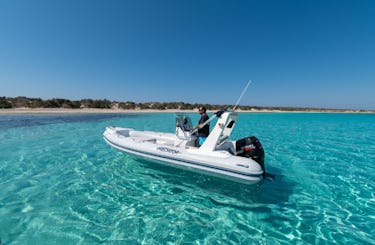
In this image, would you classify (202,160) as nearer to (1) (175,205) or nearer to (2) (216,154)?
(2) (216,154)

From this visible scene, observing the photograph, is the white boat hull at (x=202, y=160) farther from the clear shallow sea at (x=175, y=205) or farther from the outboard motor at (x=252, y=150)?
the clear shallow sea at (x=175, y=205)

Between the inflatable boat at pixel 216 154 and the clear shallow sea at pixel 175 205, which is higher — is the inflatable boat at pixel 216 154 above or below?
above

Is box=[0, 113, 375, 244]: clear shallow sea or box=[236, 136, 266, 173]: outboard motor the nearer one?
box=[0, 113, 375, 244]: clear shallow sea

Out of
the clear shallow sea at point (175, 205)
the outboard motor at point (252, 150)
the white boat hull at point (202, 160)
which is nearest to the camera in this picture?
the clear shallow sea at point (175, 205)

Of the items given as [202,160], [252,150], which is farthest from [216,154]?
[252,150]

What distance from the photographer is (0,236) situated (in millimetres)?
2793

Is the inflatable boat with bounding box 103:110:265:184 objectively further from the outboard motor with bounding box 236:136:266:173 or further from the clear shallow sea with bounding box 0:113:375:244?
the clear shallow sea with bounding box 0:113:375:244

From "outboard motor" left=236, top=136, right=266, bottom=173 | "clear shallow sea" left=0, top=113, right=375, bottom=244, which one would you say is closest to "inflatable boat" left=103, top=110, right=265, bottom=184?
"outboard motor" left=236, top=136, right=266, bottom=173

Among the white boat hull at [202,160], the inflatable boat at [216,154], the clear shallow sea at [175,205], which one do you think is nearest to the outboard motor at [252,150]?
the inflatable boat at [216,154]

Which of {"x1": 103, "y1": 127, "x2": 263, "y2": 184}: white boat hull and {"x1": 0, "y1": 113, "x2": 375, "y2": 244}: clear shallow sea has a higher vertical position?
{"x1": 103, "y1": 127, "x2": 263, "y2": 184}: white boat hull

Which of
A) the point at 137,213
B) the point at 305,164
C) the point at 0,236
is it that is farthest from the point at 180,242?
the point at 305,164

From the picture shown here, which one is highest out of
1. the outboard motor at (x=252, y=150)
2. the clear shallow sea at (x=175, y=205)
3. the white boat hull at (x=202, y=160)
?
the outboard motor at (x=252, y=150)

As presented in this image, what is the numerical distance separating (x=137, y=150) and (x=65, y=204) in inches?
88.5

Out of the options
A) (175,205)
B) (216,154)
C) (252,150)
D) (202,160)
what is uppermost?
(252,150)
